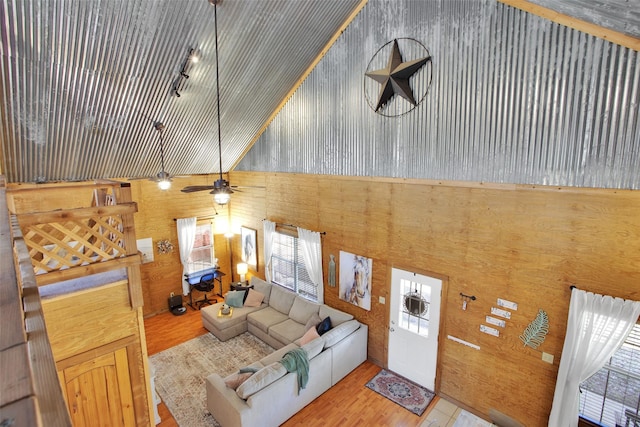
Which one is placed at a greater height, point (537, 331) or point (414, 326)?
point (537, 331)

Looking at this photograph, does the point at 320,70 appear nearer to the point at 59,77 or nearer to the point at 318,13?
the point at 318,13

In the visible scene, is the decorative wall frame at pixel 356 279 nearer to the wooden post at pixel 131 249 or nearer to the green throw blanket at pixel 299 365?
the green throw blanket at pixel 299 365

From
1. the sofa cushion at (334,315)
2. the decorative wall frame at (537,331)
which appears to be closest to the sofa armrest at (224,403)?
the sofa cushion at (334,315)

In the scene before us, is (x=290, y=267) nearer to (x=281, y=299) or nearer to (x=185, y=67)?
(x=281, y=299)

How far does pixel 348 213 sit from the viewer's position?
6316 millimetres

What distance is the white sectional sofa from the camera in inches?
177

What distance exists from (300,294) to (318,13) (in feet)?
18.1

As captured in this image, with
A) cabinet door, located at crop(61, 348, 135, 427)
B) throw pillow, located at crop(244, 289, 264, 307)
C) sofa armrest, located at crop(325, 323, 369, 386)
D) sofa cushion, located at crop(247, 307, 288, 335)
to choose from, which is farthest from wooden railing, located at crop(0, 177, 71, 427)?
throw pillow, located at crop(244, 289, 264, 307)

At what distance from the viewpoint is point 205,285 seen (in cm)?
864

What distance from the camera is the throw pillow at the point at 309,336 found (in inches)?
231

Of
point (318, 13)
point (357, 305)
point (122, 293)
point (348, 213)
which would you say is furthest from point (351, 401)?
point (318, 13)

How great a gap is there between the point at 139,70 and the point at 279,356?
190 inches

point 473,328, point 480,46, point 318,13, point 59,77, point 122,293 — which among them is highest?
point 318,13

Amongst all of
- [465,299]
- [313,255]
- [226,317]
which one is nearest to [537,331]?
[465,299]
